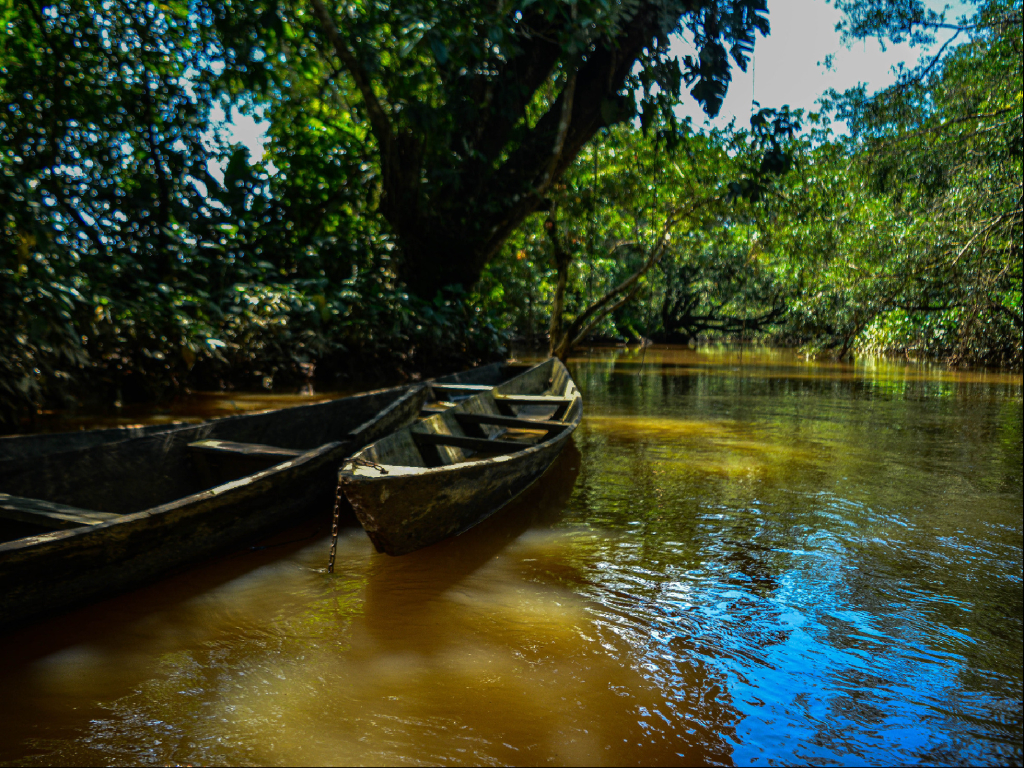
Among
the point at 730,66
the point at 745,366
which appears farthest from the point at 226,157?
the point at 745,366

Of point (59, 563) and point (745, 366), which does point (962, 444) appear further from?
point (745, 366)

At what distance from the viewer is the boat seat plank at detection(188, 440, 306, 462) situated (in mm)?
3506

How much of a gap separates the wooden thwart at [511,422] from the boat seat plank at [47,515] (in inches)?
103

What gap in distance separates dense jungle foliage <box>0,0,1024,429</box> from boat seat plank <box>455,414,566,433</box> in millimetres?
3341

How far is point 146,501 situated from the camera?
3459mm

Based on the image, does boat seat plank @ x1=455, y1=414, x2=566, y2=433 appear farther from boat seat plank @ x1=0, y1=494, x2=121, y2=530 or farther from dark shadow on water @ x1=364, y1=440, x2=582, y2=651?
boat seat plank @ x1=0, y1=494, x2=121, y2=530

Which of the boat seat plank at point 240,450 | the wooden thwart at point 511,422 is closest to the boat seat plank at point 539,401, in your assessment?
the wooden thwart at point 511,422

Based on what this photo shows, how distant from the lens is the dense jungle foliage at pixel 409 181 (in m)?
7.28

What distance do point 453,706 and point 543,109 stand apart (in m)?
12.5

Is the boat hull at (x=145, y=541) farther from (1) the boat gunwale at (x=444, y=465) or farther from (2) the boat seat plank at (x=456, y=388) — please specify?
(2) the boat seat plank at (x=456, y=388)

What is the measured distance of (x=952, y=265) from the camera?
1224 cm

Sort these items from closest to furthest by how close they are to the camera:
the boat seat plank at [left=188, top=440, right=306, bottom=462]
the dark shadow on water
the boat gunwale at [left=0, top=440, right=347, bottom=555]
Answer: the boat gunwale at [left=0, top=440, right=347, bottom=555]
the dark shadow on water
the boat seat plank at [left=188, top=440, right=306, bottom=462]

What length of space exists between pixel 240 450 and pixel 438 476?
126cm

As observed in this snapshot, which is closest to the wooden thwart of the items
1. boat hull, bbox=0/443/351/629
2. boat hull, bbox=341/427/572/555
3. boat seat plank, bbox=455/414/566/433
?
boat seat plank, bbox=455/414/566/433
